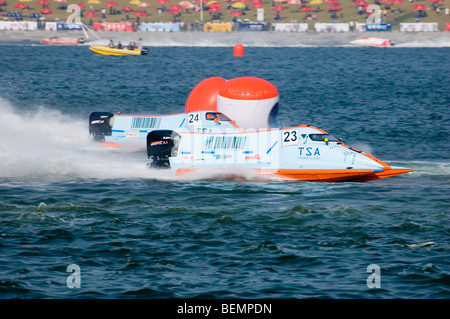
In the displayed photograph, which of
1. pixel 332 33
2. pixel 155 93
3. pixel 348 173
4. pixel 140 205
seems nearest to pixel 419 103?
pixel 155 93

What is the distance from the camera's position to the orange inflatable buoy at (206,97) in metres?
32.6

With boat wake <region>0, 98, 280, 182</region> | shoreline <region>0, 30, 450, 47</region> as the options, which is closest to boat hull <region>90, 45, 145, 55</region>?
shoreline <region>0, 30, 450, 47</region>

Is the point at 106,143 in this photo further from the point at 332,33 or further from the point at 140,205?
the point at 332,33

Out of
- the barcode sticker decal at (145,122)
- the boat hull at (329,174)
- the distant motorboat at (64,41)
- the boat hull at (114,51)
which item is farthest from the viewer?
the distant motorboat at (64,41)

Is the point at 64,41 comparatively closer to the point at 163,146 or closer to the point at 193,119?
the point at 193,119

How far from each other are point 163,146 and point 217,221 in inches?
267

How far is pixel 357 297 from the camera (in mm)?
15164

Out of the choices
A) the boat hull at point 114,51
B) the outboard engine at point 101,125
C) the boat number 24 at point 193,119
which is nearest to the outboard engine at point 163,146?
the boat number 24 at point 193,119

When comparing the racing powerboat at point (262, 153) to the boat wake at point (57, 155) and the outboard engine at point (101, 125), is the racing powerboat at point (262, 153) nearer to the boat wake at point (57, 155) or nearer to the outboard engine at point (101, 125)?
the boat wake at point (57, 155)

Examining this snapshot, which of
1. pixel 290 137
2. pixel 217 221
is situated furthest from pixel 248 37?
pixel 217 221

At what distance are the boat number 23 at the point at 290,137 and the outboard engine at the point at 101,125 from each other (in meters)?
10.6

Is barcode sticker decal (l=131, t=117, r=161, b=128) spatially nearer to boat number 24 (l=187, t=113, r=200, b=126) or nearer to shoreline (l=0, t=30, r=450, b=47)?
boat number 24 (l=187, t=113, r=200, b=126)

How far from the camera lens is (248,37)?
11069cm
